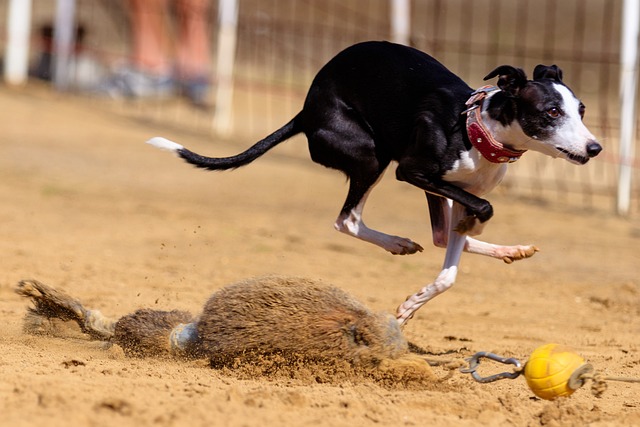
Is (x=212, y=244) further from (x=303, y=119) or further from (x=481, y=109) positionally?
(x=481, y=109)

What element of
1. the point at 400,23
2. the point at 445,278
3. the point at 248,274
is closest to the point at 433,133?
the point at 445,278

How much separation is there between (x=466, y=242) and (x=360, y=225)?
0.65 meters

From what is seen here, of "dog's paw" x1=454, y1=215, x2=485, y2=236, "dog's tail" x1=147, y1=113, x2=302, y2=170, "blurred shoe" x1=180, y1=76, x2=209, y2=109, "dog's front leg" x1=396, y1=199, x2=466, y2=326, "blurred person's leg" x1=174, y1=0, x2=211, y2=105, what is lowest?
"blurred shoe" x1=180, y1=76, x2=209, y2=109

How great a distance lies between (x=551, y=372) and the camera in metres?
3.92

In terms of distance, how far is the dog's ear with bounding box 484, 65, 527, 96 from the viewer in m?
5.02

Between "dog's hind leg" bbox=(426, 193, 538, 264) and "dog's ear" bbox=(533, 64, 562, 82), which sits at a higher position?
"dog's ear" bbox=(533, 64, 562, 82)

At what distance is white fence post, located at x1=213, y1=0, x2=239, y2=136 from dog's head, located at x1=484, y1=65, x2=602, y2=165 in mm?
9225

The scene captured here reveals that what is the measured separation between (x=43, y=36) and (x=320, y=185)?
874 centimetres

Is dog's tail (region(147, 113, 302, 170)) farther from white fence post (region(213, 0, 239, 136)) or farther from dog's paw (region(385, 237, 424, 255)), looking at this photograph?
white fence post (region(213, 0, 239, 136))

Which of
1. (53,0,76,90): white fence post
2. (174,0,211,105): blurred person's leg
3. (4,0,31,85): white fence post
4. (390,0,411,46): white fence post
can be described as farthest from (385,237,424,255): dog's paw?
(4,0,31,85): white fence post

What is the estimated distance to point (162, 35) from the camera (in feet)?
59.7

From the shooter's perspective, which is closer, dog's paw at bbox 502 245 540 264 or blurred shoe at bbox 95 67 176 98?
dog's paw at bbox 502 245 540 264

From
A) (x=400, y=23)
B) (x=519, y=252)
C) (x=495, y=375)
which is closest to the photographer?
(x=495, y=375)

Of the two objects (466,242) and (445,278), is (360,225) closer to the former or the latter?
(466,242)
